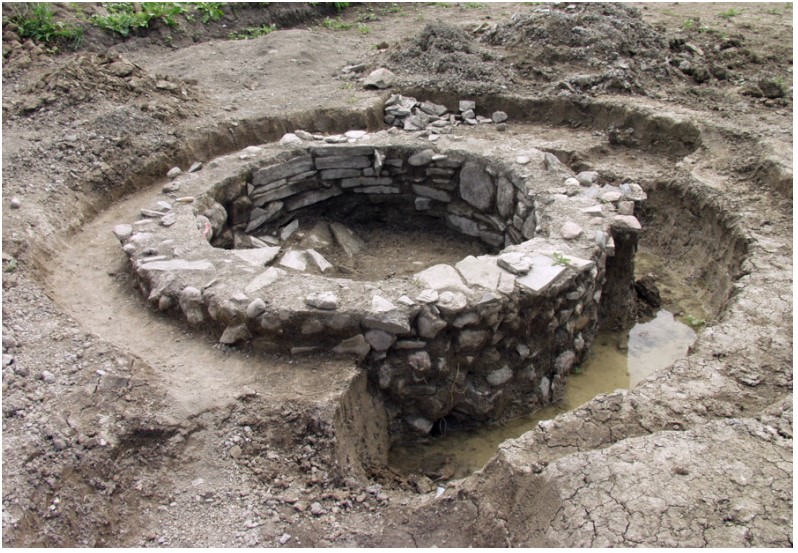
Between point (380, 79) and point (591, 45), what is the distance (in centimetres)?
327

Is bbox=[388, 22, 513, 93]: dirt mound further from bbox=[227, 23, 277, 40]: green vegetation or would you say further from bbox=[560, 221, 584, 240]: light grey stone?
bbox=[560, 221, 584, 240]: light grey stone

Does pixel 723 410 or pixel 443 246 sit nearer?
pixel 723 410

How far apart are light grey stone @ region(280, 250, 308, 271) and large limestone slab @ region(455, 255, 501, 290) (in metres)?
1.87

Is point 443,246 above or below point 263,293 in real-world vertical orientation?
below

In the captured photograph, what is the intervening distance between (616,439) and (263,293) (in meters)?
2.49

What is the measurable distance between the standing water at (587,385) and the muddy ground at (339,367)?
0.29m

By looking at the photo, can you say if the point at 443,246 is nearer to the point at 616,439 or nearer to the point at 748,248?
the point at 748,248

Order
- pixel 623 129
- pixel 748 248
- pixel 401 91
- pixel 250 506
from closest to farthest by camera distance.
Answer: pixel 250 506 < pixel 748 248 < pixel 623 129 < pixel 401 91

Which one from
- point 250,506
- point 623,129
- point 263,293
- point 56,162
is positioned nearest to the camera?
point 250,506

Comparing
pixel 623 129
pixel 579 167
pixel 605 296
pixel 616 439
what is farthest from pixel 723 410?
pixel 623 129

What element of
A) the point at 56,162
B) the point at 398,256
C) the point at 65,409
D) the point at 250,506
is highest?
the point at 56,162

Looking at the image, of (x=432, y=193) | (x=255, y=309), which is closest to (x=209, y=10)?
(x=432, y=193)

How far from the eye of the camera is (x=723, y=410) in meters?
3.64

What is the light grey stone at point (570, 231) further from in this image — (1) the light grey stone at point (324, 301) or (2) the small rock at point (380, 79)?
(2) the small rock at point (380, 79)
